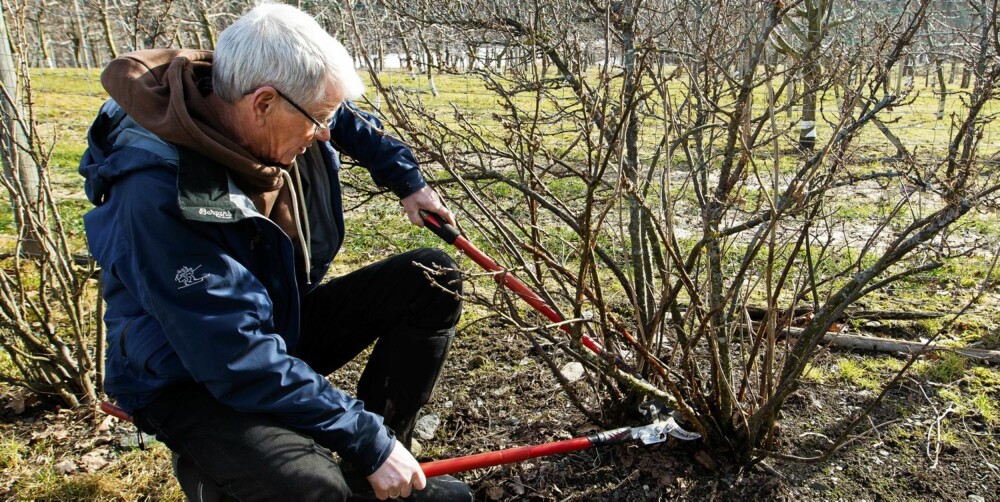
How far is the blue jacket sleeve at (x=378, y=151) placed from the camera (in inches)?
96.2

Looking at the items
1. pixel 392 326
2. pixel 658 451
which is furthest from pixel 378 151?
pixel 658 451

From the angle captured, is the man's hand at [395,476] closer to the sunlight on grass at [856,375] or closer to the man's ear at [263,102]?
the man's ear at [263,102]

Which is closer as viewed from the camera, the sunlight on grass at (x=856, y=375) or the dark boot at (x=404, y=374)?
the dark boot at (x=404, y=374)

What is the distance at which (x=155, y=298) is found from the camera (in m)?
1.62

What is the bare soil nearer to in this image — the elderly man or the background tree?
the background tree

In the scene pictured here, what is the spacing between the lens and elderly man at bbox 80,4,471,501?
1633 millimetres

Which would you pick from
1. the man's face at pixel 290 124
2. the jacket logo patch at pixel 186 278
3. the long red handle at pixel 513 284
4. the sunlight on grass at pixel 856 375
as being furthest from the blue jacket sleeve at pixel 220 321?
the sunlight on grass at pixel 856 375

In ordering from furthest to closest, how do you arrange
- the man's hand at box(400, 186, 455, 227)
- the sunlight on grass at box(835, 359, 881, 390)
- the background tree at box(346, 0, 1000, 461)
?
the sunlight on grass at box(835, 359, 881, 390), the man's hand at box(400, 186, 455, 227), the background tree at box(346, 0, 1000, 461)

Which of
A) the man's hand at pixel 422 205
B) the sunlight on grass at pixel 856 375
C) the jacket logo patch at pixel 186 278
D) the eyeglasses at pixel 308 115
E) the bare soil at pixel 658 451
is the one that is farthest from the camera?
the sunlight on grass at pixel 856 375

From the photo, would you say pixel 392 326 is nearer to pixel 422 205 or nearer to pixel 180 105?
pixel 422 205

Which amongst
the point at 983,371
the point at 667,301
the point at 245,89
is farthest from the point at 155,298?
the point at 983,371

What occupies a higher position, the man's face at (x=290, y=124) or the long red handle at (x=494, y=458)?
the man's face at (x=290, y=124)

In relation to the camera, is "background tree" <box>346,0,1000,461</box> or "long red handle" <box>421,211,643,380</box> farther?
"long red handle" <box>421,211,643,380</box>

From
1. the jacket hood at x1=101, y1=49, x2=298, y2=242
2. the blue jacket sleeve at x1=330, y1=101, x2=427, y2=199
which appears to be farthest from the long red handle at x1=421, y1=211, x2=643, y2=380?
the jacket hood at x1=101, y1=49, x2=298, y2=242
